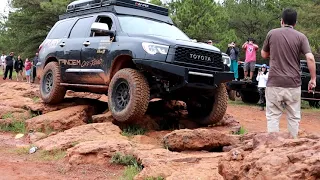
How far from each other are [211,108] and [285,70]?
2.77 meters

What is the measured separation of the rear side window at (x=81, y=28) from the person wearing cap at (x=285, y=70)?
4350 millimetres

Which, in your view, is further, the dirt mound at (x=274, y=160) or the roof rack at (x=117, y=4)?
the roof rack at (x=117, y=4)

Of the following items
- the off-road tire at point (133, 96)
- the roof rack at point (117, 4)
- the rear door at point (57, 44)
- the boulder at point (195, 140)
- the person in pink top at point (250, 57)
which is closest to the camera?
the boulder at point (195, 140)

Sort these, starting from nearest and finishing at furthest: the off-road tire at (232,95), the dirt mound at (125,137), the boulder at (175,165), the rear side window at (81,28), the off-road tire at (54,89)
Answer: the boulder at (175,165) → the dirt mound at (125,137) → the rear side window at (81,28) → the off-road tire at (54,89) → the off-road tire at (232,95)

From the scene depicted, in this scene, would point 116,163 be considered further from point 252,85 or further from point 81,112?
point 252,85

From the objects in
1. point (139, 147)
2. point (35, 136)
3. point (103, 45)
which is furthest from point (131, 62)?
point (139, 147)

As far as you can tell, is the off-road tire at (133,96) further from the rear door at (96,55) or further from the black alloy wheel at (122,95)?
the rear door at (96,55)

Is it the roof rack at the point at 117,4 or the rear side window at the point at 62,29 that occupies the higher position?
the roof rack at the point at 117,4

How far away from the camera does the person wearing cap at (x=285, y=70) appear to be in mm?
5297

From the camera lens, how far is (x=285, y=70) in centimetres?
532

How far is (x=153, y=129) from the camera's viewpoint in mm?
7828

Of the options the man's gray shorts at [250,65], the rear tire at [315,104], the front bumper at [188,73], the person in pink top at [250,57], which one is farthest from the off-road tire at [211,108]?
the rear tire at [315,104]

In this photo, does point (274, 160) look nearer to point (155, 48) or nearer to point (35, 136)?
point (155, 48)

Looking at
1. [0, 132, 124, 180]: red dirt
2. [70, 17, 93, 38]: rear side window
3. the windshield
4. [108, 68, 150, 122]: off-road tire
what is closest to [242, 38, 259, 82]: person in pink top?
the windshield
